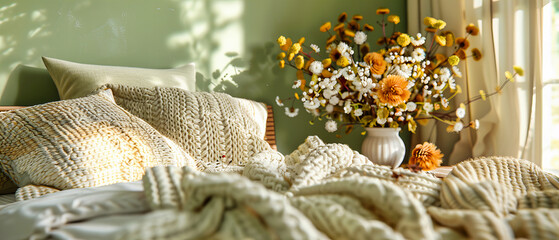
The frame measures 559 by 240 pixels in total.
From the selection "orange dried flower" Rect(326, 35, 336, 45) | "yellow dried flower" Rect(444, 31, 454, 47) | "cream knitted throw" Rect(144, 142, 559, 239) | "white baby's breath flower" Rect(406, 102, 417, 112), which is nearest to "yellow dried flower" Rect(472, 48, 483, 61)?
"yellow dried flower" Rect(444, 31, 454, 47)

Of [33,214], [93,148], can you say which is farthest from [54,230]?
[93,148]

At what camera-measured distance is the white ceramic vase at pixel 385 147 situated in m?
2.02

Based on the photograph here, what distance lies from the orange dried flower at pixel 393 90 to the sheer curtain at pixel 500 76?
70cm

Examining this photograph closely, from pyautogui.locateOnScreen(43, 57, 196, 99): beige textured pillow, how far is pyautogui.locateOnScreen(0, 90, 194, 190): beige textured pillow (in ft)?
1.54

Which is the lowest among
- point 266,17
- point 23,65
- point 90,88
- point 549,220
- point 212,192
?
point 549,220

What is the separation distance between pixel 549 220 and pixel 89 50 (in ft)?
6.51

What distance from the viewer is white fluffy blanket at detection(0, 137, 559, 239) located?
58cm

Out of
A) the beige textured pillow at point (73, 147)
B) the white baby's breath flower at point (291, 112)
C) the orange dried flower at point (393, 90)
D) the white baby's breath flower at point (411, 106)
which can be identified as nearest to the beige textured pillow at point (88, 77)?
the beige textured pillow at point (73, 147)

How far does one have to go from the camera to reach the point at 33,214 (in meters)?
0.73

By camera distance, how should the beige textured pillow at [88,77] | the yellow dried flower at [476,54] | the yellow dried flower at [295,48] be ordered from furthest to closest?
the yellow dried flower at [295,48]
the yellow dried flower at [476,54]
the beige textured pillow at [88,77]

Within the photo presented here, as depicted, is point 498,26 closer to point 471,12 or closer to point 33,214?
point 471,12

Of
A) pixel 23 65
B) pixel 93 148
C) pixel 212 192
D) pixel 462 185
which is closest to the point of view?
pixel 212 192

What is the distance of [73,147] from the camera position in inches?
45.6

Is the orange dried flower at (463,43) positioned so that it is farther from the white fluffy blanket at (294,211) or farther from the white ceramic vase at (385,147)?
the white fluffy blanket at (294,211)
